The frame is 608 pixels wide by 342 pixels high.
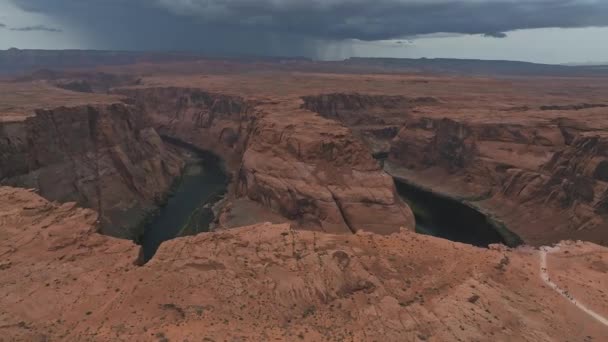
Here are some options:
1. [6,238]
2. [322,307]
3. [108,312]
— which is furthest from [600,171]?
[6,238]

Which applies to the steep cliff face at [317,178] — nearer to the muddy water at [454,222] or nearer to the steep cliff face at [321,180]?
the steep cliff face at [321,180]

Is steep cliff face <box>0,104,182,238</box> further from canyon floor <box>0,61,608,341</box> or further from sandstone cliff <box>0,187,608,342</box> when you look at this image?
sandstone cliff <box>0,187,608,342</box>

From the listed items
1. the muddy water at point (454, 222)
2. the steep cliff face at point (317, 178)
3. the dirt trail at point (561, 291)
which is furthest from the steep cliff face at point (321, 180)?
the dirt trail at point (561, 291)

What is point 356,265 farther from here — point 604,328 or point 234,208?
point 234,208

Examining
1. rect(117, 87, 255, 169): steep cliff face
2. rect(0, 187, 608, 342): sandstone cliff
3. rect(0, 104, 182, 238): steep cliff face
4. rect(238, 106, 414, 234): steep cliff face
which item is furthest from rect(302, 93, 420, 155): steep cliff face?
rect(0, 187, 608, 342): sandstone cliff

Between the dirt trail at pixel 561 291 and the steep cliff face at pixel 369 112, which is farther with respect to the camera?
the steep cliff face at pixel 369 112

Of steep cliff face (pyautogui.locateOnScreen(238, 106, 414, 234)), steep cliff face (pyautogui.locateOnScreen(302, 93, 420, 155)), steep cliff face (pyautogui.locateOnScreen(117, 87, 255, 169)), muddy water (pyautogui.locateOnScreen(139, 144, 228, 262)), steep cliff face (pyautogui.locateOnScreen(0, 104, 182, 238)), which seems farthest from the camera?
steep cliff face (pyautogui.locateOnScreen(302, 93, 420, 155))
